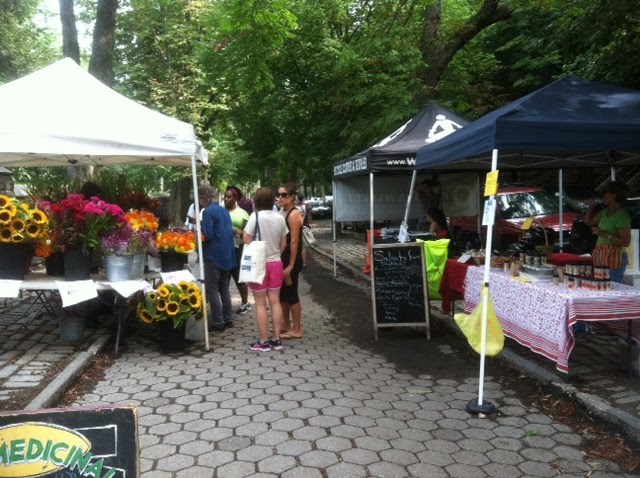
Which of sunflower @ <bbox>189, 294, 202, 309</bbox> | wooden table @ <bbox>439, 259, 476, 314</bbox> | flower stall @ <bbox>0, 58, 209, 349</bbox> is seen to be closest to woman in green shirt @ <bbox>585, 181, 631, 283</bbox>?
wooden table @ <bbox>439, 259, 476, 314</bbox>

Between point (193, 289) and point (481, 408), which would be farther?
point (193, 289)

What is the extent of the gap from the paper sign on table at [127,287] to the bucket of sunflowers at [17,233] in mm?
915


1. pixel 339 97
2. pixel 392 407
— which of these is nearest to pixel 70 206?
pixel 392 407

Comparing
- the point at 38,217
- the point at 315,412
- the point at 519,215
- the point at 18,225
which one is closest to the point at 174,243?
the point at 38,217

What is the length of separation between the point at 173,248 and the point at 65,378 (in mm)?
2058

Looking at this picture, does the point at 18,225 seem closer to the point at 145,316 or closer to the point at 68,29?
the point at 145,316

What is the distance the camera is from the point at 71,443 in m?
2.17

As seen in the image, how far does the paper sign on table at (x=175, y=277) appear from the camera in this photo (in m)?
6.41

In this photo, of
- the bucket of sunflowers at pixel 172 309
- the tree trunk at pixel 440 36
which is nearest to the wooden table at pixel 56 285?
the bucket of sunflowers at pixel 172 309

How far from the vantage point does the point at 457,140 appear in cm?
557

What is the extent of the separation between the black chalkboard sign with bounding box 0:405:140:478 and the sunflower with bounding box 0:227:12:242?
414 cm

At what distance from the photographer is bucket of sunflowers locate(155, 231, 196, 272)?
670 centimetres

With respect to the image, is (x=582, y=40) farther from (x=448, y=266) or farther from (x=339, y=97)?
(x=339, y=97)

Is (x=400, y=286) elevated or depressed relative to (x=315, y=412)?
elevated
